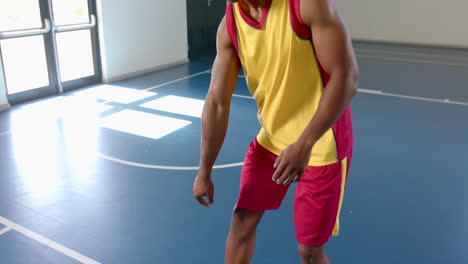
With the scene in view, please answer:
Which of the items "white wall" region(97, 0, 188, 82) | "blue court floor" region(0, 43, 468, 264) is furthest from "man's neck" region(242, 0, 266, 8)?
"white wall" region(97, 0, 188, 82)

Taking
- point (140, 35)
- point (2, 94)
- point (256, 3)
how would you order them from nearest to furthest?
point (256, 3) < point (2, 94) < point (140, 35)

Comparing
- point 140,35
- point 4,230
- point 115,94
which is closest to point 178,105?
point 115,94

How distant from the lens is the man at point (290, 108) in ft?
4.57

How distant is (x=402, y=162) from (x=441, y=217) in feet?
3.10

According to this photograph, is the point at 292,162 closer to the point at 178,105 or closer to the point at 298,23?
the point at 298,23

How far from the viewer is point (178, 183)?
354 cm

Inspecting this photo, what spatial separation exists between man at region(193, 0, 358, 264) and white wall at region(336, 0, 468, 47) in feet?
31.4

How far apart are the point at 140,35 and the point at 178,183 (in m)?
4.40

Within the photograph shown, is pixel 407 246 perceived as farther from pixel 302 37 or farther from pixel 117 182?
pixel 117 182

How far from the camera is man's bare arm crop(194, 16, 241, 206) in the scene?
1.74 metres

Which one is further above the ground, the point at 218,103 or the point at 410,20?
the point at 218,103

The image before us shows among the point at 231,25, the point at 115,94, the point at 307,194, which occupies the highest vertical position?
the point at 231,25

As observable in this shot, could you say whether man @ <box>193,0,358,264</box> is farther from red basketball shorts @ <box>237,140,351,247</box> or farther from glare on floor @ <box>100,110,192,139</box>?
glare on floor @ <box>100,110,192,139</box>

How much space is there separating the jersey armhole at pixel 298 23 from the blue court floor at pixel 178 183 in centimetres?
156
